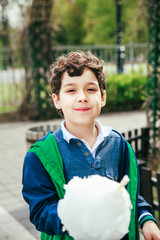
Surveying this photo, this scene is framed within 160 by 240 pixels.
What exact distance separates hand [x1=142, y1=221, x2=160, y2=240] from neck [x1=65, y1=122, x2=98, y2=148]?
0.50m

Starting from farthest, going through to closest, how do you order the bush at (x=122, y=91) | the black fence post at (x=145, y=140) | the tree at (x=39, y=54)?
1. the bush at (x=122, y=91)
2. the tree at (x=39, y=54)
3. the black fence post at (x=145, y=140)

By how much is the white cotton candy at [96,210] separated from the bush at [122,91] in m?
10.7

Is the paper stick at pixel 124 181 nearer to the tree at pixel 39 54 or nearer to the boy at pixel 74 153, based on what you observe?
the boy at pixel 74 153

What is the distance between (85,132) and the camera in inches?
73.9

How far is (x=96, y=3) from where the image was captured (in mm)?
36438

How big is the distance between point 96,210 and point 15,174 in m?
4.67

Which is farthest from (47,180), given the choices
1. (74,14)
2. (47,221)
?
(74,14)

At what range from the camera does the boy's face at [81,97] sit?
1.77 metres

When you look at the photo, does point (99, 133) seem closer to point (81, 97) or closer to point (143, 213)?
point (81, 97)

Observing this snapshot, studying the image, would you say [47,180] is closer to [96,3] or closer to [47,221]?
[47,221]

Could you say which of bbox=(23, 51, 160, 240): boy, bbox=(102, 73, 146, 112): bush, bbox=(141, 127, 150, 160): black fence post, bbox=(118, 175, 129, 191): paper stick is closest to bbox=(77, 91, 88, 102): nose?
bbox=(23, 51, 160, 240): boy

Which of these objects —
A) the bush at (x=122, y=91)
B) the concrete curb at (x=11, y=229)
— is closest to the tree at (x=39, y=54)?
the bush at (x=122, y=91)

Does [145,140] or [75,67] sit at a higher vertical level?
[75,67]

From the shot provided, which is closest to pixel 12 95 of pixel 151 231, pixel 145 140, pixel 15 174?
pixel 15 174
